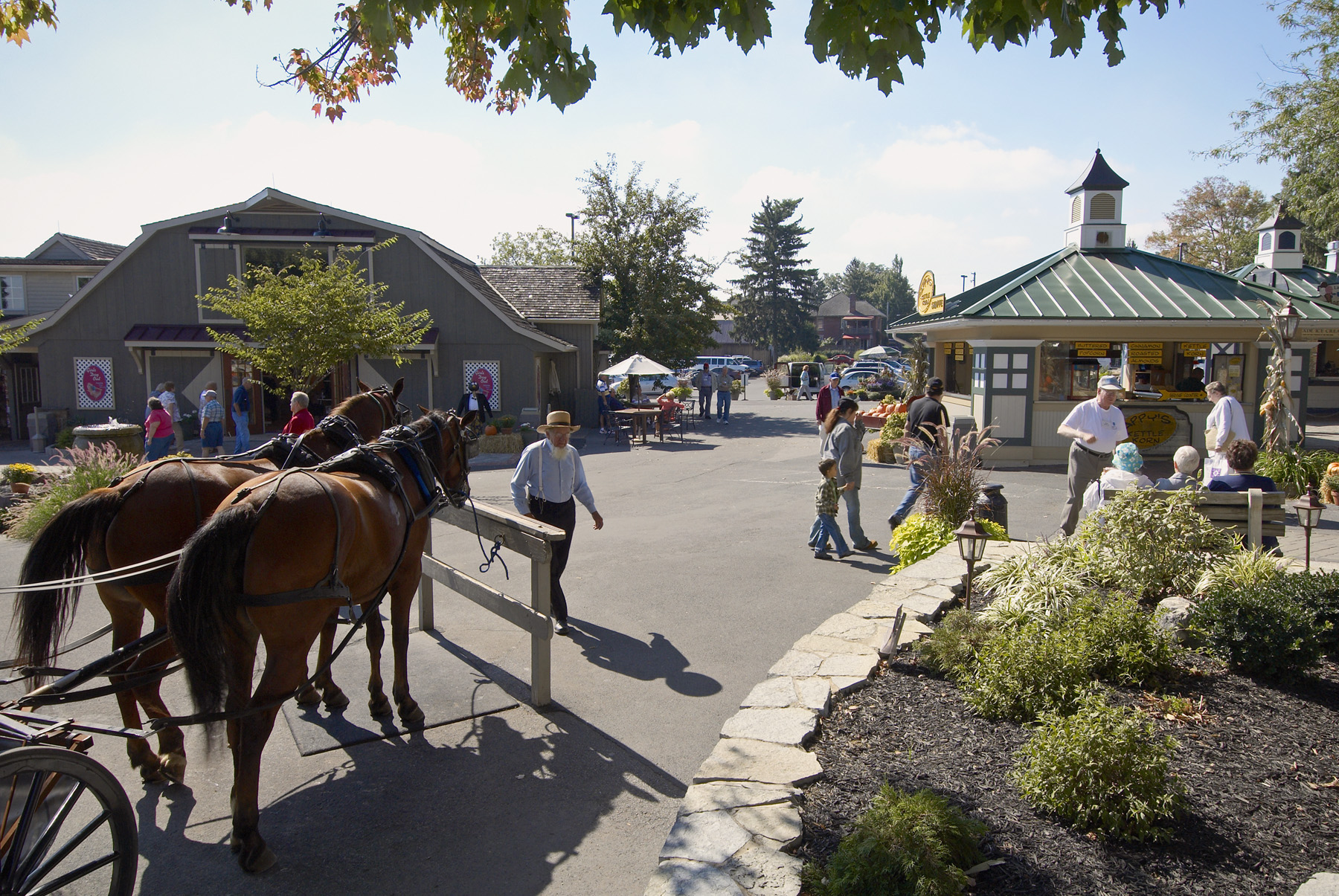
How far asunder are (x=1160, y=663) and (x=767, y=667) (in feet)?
7.93

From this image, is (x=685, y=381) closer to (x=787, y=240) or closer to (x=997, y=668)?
(x=997, y=668)

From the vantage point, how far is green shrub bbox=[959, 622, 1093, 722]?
14.2 ft

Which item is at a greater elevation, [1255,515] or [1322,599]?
[1255,515]

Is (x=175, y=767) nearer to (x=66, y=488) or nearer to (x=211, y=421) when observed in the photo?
(x=66, y=488)

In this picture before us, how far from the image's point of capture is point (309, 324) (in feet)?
57.6

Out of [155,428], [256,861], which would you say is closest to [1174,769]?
[256,861]

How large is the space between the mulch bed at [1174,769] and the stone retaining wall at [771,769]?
0.12 m

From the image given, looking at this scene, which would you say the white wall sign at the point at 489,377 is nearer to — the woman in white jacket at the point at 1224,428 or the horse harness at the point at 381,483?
the woman in white jacket at the point at 1224,428

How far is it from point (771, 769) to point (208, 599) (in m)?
2.58

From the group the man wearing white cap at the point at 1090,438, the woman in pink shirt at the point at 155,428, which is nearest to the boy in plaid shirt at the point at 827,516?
the man wearing white cap at the point at 1090,438

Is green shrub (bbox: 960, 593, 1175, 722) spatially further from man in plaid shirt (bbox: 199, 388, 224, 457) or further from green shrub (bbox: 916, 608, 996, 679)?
man in plaid shirt (bbox: 199, 388, 224, 457)

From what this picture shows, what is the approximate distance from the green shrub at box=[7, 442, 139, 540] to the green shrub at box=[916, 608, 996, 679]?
9.18 metres

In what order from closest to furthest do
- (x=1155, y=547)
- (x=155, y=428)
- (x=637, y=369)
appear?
(x=1155, y=547), (x=155, y=428), (x=637, y=369)

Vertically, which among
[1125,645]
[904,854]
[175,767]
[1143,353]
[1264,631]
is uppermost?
[1143,353]
